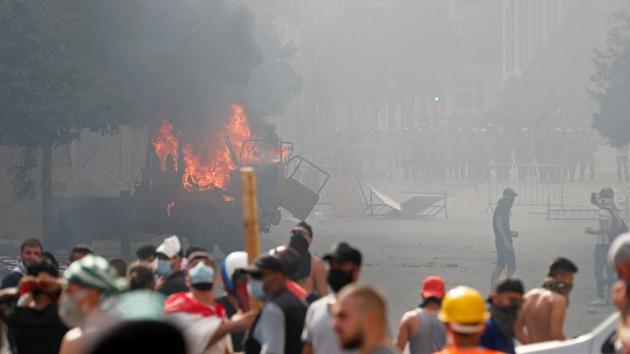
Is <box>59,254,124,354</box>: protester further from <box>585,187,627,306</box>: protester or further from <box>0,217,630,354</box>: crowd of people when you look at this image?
<box>585,187,627,306</box>: protester

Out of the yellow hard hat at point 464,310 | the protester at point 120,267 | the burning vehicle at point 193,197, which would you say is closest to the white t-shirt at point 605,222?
the protester at point 120,267

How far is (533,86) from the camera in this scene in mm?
70938

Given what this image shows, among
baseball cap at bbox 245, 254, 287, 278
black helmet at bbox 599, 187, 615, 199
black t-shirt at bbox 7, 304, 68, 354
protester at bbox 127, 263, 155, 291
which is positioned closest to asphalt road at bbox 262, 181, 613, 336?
black helmet at bbox 599, 187, 615, 199

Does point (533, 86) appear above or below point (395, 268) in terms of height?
above

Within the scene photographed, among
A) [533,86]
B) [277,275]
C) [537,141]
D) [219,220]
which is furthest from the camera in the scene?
[533,86]

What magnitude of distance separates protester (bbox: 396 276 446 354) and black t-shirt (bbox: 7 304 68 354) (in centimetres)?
194

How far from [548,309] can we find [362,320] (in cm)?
434

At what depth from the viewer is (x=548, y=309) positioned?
8.12m

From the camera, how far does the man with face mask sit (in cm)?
600

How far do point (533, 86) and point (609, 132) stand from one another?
37168 millimetres

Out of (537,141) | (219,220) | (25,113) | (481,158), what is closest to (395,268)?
(219,220)

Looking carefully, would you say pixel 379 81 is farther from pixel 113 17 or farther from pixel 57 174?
pixel 113 17

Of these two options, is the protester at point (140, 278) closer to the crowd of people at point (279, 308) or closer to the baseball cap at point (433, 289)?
the crowd of people at point (279, 308)

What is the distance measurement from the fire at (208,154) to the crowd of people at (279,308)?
19489mm
